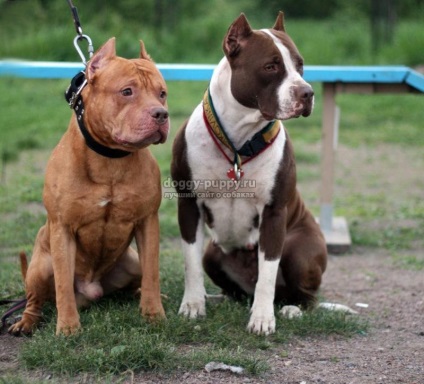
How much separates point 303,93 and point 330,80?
2.50 meters

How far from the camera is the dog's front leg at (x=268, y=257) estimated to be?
4.27m

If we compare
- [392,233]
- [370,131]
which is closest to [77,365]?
[392,233]

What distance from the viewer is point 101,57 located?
3.83 metres

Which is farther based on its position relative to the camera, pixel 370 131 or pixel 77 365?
pixel 370 131

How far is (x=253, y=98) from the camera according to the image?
13.5 feet

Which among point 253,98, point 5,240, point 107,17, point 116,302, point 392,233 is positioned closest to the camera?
point 253,98

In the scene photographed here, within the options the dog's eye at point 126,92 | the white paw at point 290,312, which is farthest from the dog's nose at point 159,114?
the white paw at point 290,312

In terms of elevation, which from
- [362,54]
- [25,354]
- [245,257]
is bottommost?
[25,354]

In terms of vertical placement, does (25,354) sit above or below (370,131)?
below

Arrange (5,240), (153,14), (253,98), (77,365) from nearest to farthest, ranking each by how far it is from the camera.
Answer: (77,365), (253,98), (5,240), (153,14)

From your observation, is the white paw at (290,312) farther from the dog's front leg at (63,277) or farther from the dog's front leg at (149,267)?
the dog's front leg at (63,277)

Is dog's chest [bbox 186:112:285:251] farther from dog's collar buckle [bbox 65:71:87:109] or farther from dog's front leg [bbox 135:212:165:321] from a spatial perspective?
dog's collar buckle [bbox 65:71:87:109]

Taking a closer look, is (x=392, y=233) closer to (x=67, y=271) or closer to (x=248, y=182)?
(x=248, y=182)

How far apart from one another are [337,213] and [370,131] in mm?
3675
